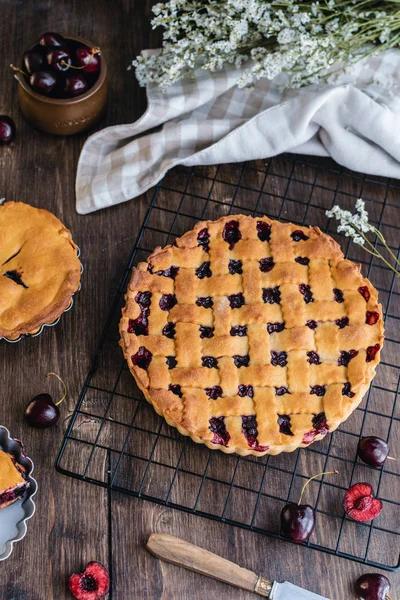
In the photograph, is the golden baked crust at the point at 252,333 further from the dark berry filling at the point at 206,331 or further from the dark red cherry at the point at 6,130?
the dark red cherry at the point at 6,130

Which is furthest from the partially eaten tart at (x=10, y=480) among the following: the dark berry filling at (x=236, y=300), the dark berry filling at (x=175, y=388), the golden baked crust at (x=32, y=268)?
the dark berry filling at (x=236, y=300)

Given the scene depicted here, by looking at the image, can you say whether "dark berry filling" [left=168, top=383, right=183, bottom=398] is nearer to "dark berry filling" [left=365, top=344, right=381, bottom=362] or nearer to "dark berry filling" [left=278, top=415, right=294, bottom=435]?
"dark berry filling" [left=278, top=415, right=294, bottom=435]

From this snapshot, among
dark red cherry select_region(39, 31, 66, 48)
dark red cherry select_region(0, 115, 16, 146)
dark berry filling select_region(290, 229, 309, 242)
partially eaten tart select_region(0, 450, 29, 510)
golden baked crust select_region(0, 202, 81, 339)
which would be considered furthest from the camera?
dark red cherry select_region(0, 115, 16, 146)

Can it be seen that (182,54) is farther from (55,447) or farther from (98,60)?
(55,447)

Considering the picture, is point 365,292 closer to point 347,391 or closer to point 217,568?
point 347,391

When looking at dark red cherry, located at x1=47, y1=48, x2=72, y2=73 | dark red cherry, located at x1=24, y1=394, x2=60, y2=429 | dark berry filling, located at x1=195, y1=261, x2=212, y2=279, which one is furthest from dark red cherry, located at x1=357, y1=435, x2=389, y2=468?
dark red cherry, located at x1=47, y1=48, x2=72, y2=73

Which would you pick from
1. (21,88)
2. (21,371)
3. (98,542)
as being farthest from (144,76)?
(98,542)

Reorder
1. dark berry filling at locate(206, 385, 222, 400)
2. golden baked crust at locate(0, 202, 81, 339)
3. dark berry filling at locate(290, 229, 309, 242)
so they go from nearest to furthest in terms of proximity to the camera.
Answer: dark berry filling at locate(206, 385, 222, 400), golden baked crust at locate(0, 202, 81, 339), dark berry filling at locate(290, 229, 309, 242)
